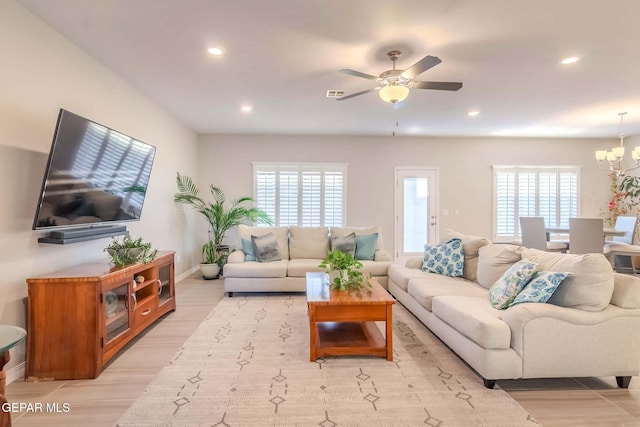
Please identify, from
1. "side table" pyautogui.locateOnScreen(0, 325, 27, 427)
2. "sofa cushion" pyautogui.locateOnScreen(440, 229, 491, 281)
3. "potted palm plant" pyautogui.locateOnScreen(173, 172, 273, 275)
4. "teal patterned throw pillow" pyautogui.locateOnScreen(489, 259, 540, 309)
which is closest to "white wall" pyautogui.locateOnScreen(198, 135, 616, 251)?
"potted palm plant" pyautogui.locateOnScreen(173, 172, 273, 275)

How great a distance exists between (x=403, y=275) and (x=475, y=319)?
1652mm

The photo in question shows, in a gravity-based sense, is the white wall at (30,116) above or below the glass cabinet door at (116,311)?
above

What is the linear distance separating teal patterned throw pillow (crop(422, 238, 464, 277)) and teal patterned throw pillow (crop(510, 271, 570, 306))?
1333 mm

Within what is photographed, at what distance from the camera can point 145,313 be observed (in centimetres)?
316

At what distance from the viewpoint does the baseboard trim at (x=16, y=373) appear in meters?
2.27

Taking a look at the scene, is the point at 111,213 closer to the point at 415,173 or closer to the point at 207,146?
the point at 207,146

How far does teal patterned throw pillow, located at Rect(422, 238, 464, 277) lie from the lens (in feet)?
12.3

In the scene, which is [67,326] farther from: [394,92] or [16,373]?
[394,92]

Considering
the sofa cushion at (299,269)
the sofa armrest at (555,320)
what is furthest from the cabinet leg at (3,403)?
the sofa cushion at (299,269)

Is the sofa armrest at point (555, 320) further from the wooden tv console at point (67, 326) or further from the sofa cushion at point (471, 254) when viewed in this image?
the wooden tv console at point (67, 326)

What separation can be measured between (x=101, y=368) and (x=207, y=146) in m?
4.85

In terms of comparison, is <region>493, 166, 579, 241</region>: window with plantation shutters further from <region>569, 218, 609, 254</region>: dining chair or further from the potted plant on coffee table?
the potted plant on coffee table

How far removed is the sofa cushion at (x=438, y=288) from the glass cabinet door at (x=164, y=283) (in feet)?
9.34

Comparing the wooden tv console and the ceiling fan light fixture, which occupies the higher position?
the ceiling fan light fixture
